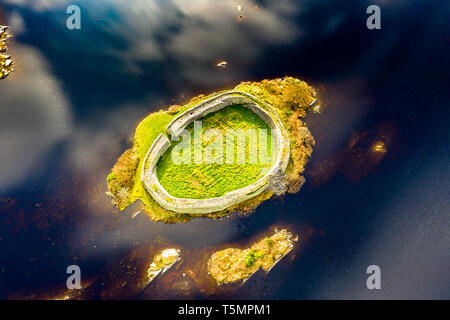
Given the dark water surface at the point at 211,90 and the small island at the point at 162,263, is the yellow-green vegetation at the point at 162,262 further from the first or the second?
the dark water surface at the point at 211,90

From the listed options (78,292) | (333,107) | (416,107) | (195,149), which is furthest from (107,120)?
(416,107)

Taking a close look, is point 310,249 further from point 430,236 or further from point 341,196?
point 430,236

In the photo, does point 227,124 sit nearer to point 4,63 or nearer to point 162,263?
point 162,263

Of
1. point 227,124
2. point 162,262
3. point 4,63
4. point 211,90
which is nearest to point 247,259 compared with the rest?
point 162,262

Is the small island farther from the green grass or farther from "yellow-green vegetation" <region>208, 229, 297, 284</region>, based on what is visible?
the green grass

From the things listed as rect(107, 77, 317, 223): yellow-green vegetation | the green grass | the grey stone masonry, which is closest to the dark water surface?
rect(107, 77, 317, 223): yellow-green vegetation

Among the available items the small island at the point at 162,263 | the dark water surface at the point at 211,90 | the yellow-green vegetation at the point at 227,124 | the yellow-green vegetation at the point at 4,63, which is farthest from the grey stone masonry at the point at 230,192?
the yellow-green vegetation at the point at 4,63
